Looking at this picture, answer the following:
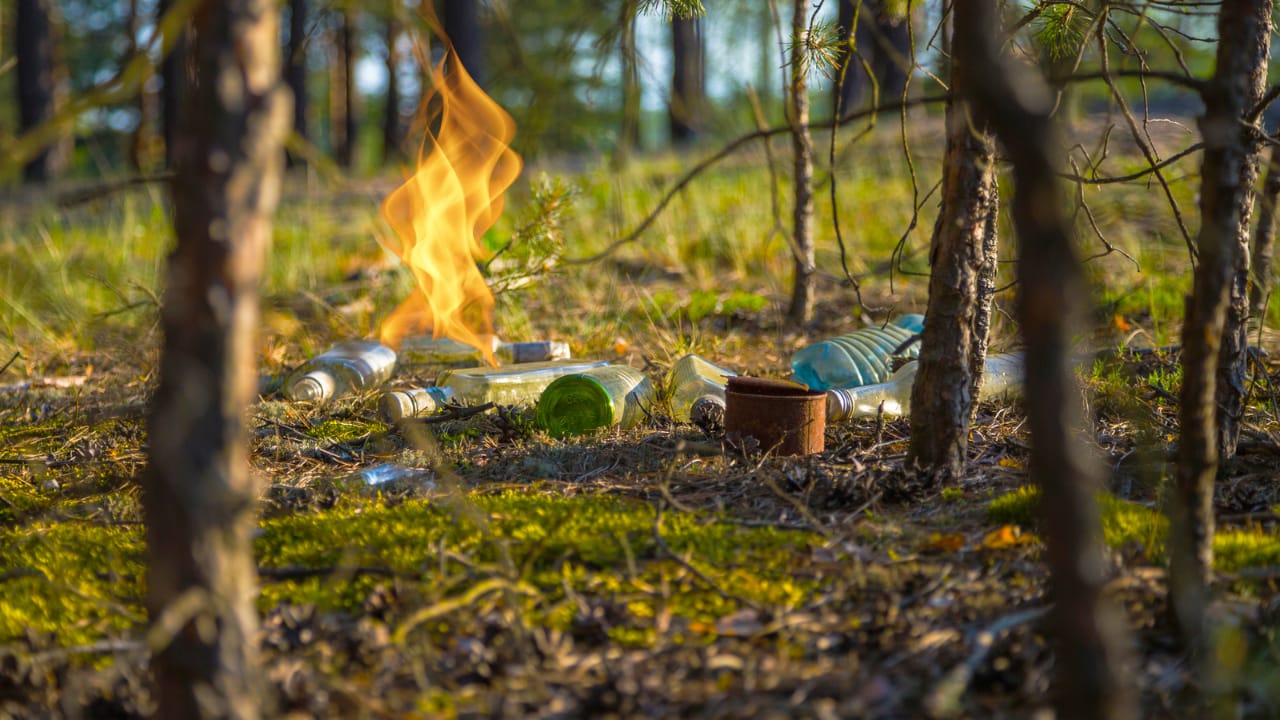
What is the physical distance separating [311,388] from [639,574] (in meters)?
2.11

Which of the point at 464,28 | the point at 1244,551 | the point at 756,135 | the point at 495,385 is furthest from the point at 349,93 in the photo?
the point at 1244,551

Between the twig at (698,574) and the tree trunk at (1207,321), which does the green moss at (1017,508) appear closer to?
the tree trunk at (1207,321)

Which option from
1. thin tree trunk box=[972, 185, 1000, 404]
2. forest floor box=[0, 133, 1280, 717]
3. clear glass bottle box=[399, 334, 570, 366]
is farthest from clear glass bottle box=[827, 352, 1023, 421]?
clear glass bottle box=[399, 334, 570, 366]

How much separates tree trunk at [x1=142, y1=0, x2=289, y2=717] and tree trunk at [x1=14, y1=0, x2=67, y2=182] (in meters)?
14.4

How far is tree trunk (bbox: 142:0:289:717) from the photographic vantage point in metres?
1.16

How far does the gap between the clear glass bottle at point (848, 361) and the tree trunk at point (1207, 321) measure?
172 cm

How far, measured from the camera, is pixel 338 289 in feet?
19.5

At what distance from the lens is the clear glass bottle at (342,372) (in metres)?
3.53

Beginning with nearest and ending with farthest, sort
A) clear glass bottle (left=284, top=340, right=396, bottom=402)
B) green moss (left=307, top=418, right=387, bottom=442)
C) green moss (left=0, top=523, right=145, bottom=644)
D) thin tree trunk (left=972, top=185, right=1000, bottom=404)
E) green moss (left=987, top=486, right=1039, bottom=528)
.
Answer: green moss (left=0, top=523, right=145, bottom=644), green moss (left=987, top=486, right=1039, bottom=528), thin tree trunk (left=972, top=185, right=1000, bottom=404), green moss (left=307, top=418, right=387, bottom=442), clear glass bottle (left=284, top=340, right=396, bottom=402)

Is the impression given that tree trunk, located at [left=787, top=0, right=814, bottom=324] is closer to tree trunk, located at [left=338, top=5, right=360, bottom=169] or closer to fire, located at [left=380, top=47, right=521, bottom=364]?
fire, located at [left=380, top=47, right=521, bottom=364]

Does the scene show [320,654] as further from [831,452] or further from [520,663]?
[831,452]

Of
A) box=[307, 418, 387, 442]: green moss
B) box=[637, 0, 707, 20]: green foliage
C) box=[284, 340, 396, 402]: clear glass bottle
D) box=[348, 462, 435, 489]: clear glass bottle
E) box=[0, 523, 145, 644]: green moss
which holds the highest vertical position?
box=[637, 0, 707, 20]: green foliage

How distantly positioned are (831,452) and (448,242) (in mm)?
1986

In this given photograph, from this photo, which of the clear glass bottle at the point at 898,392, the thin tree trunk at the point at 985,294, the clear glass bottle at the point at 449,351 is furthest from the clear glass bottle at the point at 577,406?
the thin tree trunk at the point at 985,294
